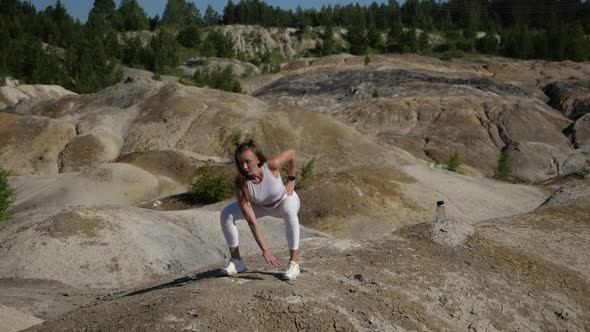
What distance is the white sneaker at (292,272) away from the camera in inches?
336

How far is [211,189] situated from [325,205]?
17.8 feet

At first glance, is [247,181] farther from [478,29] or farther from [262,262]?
[478,29]

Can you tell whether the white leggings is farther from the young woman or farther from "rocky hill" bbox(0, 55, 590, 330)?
"rocky hill" bbox(0, 55, 590, 330)

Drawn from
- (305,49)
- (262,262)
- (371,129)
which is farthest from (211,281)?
(305,49)

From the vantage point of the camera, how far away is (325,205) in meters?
27.0

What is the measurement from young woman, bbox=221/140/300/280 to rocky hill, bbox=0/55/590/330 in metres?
0.58

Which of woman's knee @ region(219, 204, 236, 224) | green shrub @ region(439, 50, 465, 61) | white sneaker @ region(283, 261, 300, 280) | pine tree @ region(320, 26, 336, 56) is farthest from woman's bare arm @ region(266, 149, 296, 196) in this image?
pine tree @ region(320, 26, 336, 56)

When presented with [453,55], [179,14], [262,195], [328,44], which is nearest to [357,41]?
[328,44]

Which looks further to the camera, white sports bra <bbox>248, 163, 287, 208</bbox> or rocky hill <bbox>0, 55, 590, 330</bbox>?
rocky hill <bbox>0, 55, 590, 330</bbox>

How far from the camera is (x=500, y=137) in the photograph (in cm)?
5912

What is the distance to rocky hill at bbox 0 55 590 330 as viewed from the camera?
8.56 metres

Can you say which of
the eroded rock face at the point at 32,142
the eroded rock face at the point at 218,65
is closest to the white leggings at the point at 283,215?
the eroded rock face at the point at 32,142

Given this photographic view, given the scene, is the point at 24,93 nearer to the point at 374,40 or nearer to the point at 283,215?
the point at 283,215

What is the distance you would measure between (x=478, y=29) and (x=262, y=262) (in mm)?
129241
